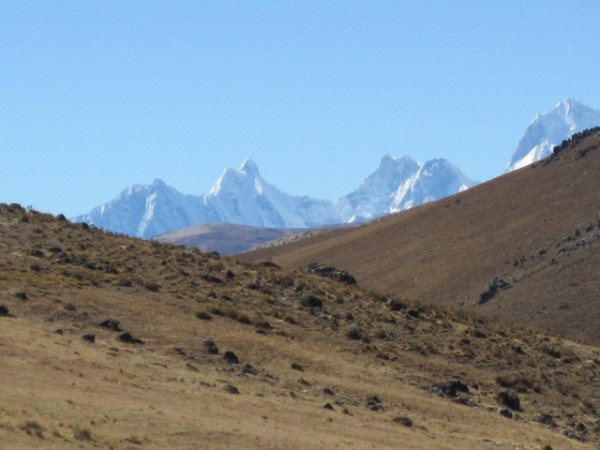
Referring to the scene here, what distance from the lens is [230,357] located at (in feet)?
124

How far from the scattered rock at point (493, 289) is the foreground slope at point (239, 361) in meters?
41.0

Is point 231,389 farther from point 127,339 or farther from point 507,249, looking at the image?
point 507,249

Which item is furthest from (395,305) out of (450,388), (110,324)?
(110,324)

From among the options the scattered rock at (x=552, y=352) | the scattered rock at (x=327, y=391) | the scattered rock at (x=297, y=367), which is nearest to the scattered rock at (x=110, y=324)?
the scattered rock at (x=297, y=367)

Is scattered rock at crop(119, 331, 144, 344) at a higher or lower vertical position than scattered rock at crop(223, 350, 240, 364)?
higher

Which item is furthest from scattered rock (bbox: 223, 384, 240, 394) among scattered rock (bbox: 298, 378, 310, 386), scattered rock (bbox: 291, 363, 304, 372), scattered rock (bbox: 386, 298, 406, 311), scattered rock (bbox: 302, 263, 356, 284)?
scattered rock (bbox: 302, 263, 356, 284)

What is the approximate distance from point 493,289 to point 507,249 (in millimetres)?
12191

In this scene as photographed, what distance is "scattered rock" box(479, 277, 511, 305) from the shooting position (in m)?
98.4

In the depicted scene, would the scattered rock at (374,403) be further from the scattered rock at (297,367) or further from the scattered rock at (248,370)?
the scattered rock at (248,370)

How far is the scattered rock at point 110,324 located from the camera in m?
38.9

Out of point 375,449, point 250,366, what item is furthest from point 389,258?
point 375,449

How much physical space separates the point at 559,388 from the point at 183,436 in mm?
22100

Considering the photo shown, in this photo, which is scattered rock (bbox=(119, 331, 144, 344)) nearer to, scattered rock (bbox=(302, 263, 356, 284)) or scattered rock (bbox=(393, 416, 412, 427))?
scattered rock (bbox=(393, 416, 412, 427))

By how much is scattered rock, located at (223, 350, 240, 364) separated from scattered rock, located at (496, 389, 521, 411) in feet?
30.1
